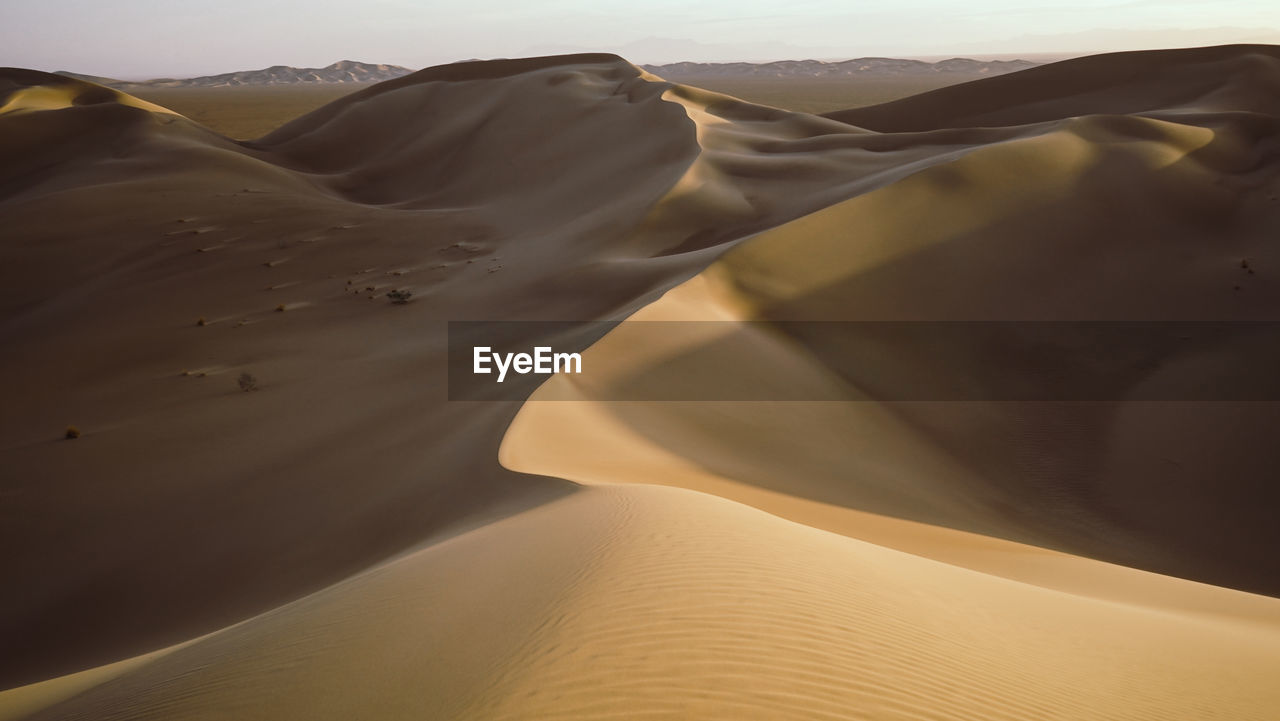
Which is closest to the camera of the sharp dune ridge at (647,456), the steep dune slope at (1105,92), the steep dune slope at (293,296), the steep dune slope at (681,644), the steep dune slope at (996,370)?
the steep dune slope at (681,644)

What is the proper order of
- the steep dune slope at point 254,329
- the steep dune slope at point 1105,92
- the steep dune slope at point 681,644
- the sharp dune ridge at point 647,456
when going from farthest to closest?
the steep dune slope at point 1105,92 < the steep dune slope at point 254,329 < the sharp dune ridge at point 647,456 < the steep dune slope at point 681,644

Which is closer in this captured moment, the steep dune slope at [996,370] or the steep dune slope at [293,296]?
the steep dune slope at [293,296]

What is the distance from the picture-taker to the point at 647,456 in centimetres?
705

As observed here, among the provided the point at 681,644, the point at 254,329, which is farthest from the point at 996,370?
the point at 254,329

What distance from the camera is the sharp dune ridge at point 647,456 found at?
339cm

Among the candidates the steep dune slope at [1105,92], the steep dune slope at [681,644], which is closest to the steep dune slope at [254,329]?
the steep dune slope at [681,644]

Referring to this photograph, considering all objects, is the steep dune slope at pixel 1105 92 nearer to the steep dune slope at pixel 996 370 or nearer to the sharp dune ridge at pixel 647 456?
the sharp dune ridge at pixel 647 456

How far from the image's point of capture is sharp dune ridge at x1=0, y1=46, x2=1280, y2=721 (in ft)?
11.1

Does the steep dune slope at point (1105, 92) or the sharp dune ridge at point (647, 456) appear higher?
the steep dune slope at point (1105, 92)

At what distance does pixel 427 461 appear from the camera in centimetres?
768

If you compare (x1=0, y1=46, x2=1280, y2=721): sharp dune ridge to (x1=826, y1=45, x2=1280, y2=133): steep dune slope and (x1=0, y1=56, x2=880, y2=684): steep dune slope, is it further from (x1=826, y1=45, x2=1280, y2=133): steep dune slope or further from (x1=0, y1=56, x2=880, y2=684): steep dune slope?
(x1=826, y1=45, x2=1280, y2=133): steep dune slope

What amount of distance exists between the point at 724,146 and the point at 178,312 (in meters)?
15.9

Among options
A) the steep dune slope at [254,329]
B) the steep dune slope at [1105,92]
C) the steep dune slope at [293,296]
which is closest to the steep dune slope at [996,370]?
Answer: the steep dune slope at [293,296]

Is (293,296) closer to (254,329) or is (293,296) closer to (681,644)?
(254,329)
